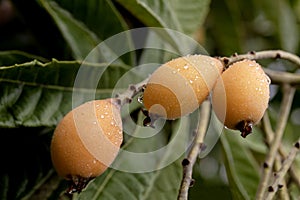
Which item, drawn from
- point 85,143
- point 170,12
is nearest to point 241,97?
point 85,143

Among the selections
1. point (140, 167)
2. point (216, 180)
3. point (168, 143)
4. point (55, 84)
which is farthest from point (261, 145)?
point (55, 84)

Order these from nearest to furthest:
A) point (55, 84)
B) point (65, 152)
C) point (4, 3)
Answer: point (65, 152)
point (55, 84)
point (4, 3)

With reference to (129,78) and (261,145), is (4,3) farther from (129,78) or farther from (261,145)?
(261,145)

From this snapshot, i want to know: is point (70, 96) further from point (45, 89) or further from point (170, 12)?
point (170, 12)

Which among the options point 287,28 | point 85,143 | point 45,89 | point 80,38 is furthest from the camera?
point 287,28

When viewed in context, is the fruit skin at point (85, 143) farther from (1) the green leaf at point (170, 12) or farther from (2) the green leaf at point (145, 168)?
(1) the green leaf at point (170, 12)
